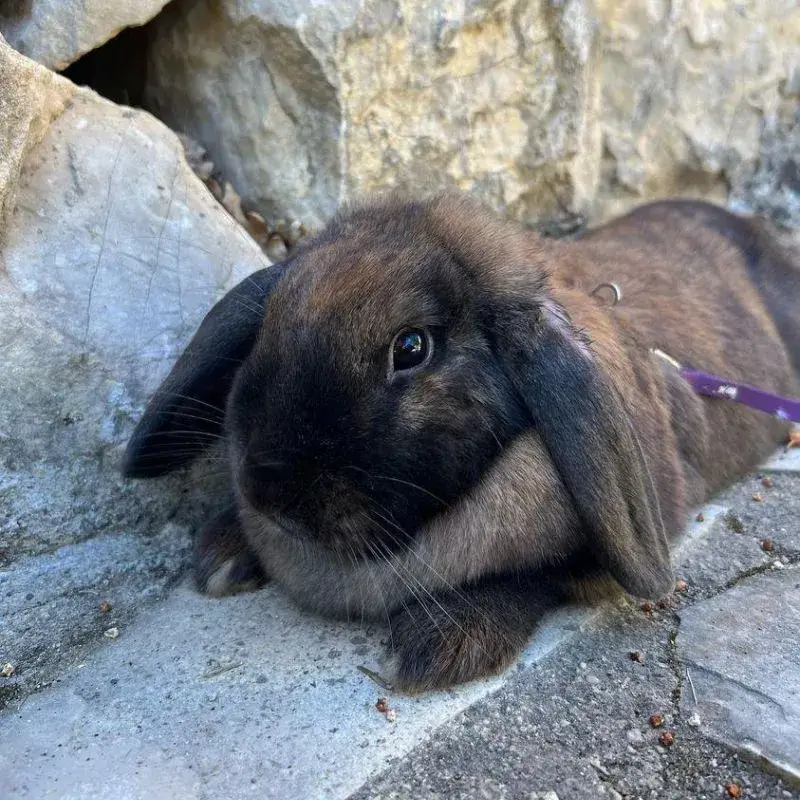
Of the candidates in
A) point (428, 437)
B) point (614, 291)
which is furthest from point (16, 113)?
point (614, 291)

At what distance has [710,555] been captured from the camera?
2.82 metres

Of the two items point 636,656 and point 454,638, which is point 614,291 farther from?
point 454,638

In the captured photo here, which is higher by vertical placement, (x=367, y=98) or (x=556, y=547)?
(x=367, y=98)

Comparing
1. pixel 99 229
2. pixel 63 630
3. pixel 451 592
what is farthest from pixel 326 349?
pixel 99 229

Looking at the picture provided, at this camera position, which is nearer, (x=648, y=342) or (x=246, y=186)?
(x=648, y=342)

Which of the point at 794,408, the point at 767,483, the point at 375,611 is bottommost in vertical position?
the point at 767,483

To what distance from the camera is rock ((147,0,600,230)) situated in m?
3.60

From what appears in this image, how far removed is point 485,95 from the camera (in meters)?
4.08

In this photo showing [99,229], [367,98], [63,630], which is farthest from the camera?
[367,98]

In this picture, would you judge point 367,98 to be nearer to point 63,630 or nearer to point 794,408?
point 794,408

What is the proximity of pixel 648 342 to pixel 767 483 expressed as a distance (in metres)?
0.80

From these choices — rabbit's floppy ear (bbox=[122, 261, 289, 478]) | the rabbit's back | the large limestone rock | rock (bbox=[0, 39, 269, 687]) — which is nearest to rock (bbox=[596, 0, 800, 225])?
the large limestone rock

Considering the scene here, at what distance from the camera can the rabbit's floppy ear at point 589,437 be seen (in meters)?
2.25

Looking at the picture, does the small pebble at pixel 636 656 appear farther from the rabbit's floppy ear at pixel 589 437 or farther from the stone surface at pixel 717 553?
the stone surface at pixel 717 553
